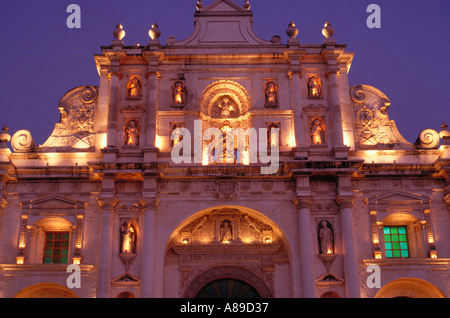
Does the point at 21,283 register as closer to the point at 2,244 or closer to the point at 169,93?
the point at 2,244

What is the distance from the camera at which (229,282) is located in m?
22.3

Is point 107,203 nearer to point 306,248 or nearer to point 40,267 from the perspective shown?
point 40,267

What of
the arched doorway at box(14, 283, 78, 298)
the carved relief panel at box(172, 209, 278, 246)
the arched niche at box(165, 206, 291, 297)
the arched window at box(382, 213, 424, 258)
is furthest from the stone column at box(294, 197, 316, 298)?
the arched doorway at box(14, 283, 78, 298)

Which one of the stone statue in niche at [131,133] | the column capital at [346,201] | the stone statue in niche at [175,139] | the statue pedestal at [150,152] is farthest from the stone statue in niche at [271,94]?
A: the stone statue in niche at [131,133]

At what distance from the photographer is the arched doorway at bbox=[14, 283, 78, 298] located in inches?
845

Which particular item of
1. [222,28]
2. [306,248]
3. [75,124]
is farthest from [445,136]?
[75,124]

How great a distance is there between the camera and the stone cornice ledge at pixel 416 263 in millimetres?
21531

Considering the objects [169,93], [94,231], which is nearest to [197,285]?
[94,231]

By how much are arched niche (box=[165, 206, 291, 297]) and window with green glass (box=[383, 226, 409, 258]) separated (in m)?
3.80

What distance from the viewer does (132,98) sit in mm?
24172

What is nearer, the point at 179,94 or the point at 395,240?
the point at 395,240

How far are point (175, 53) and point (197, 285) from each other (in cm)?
923

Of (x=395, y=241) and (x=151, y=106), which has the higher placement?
(x=151, y=106)

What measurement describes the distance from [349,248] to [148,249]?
7.00 metres
